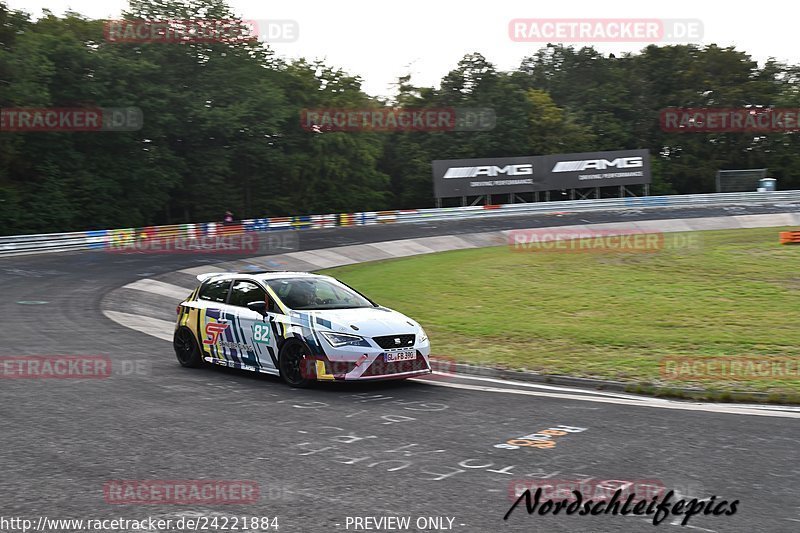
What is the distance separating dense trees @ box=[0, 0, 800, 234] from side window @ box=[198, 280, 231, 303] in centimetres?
3733

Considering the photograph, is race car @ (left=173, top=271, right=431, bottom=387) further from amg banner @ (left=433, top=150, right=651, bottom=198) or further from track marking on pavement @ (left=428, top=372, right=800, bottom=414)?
amg banner @ (left=433, top=150, right=651, bottom=198)

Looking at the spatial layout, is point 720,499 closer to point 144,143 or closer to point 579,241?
point 579,241

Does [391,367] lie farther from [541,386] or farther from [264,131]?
[264,131]

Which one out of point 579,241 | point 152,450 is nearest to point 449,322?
point 152,450

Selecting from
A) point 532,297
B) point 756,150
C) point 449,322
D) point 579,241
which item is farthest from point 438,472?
point 756,150

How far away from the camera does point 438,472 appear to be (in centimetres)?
710

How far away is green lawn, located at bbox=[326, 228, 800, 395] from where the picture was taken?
14.0 m

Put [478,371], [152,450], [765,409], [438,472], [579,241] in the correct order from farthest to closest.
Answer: [579,241] < [478,371] < [765,409] < [152,450] < [438,472]

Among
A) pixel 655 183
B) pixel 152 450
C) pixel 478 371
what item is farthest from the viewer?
pixel 655 183

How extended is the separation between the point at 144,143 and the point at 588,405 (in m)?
49.2

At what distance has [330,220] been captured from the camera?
161 ft

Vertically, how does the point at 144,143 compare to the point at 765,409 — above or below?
above

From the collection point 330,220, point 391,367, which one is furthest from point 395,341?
point 330,220

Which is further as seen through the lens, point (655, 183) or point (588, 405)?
point (655, 183)
